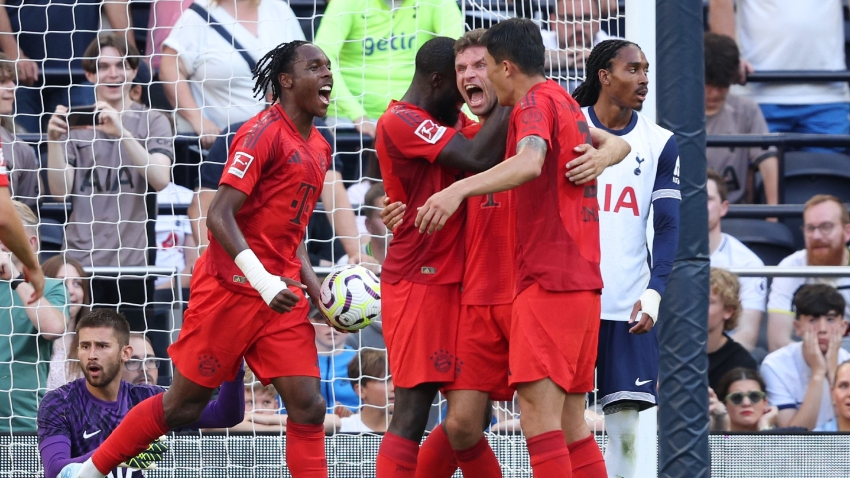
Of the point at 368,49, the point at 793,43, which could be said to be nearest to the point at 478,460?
the point at 368,49

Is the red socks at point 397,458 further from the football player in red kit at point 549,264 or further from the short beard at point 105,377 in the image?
the short beard at point 105,377

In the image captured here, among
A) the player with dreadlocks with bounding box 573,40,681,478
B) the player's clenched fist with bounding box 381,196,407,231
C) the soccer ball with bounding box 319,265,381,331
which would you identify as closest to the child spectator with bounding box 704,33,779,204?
the player with dreadlocks with bounding box 573,40,681,478

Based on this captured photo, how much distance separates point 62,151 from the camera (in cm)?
727

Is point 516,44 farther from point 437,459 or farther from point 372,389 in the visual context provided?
point 372,389

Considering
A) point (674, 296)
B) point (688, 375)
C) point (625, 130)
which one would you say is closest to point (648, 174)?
point (625, 130)

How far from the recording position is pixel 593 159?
3.99 m

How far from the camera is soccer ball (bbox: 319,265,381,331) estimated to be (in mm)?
4680

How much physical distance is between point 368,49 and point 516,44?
359cm

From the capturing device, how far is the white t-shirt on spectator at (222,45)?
7523 mm

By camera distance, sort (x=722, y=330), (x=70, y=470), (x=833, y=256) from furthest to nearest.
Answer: (x=833, y=256) < (x=722, y=330) < (x=70, y=470)

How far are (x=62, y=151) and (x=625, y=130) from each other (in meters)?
4.05

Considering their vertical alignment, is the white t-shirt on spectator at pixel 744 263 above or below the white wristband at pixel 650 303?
above

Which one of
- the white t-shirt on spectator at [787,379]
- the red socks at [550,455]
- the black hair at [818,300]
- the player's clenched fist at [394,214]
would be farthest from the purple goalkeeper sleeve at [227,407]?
the black hair at [818,300]

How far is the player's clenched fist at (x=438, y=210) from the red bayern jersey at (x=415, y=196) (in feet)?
2.12
